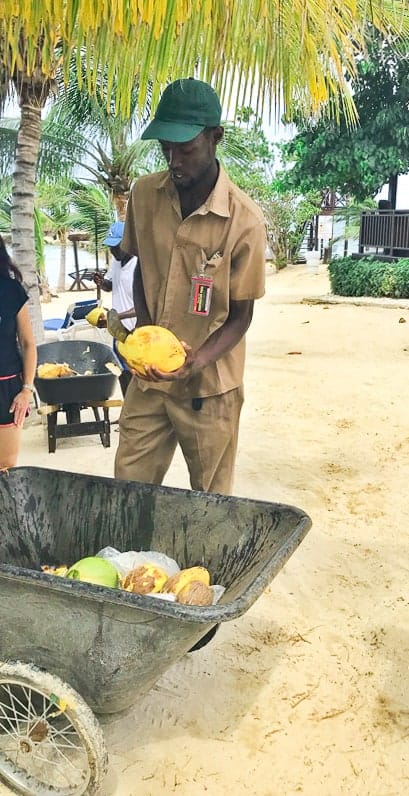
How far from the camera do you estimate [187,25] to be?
326 cm

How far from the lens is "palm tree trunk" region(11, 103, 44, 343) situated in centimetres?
693

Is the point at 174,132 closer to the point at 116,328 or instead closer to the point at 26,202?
the point at 116,328

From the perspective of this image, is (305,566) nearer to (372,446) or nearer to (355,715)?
(355,715)

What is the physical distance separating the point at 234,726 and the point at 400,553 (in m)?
1.70

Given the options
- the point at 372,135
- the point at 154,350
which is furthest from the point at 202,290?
the point at 372,135

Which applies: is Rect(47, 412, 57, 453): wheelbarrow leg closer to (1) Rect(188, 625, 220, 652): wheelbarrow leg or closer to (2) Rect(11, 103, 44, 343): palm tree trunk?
(2) Rect(11, 103, 44, 343): palm tree trunk

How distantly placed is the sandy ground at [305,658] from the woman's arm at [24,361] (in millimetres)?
1389

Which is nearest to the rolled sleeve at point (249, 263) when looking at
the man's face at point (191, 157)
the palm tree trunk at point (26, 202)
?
the man's face at point (191, 157)

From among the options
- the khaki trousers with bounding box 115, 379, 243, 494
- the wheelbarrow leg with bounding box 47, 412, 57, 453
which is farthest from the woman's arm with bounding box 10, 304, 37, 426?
the wheelbarrow leg with bounding box 47, 412, 57, 453

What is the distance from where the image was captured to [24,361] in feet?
11.5

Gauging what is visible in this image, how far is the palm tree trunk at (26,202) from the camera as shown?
693 cm

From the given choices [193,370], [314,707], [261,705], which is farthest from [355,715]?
[193,370]

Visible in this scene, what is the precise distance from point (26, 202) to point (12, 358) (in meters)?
4.05

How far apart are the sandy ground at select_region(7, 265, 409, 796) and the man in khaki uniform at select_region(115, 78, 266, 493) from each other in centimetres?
77
